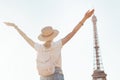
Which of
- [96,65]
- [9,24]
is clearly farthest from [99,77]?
[9,24]

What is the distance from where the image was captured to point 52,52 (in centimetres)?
791

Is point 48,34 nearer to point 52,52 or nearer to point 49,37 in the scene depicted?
point 49,37

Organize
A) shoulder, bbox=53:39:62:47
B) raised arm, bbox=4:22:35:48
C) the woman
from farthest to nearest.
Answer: raised arm, bbox=4:22:35:48 → shoulder, bbox=53:39:62:47 → the woman

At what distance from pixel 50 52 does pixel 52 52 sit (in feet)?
0.16

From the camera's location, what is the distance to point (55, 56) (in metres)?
7.81

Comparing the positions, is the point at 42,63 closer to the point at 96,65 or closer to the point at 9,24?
the point at 9,24

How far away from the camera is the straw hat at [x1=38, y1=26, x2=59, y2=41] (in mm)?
7861

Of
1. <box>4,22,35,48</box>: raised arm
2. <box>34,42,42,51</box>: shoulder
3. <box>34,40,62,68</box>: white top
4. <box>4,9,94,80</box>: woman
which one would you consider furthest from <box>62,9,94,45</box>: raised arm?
<box>4,22,35,48</box>: raised arm

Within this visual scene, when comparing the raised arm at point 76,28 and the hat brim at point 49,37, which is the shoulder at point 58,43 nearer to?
the raised arm at point 76,28

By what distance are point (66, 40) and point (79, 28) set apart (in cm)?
38

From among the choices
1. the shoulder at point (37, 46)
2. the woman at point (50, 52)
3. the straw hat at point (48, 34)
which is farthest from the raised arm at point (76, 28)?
the shoulder at point (37, 46)

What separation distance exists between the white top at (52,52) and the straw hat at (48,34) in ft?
0.67

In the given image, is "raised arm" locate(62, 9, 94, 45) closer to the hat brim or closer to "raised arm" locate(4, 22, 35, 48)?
the hat brim

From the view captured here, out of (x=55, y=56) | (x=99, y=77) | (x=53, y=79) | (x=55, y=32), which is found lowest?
(x=53, y=79)
